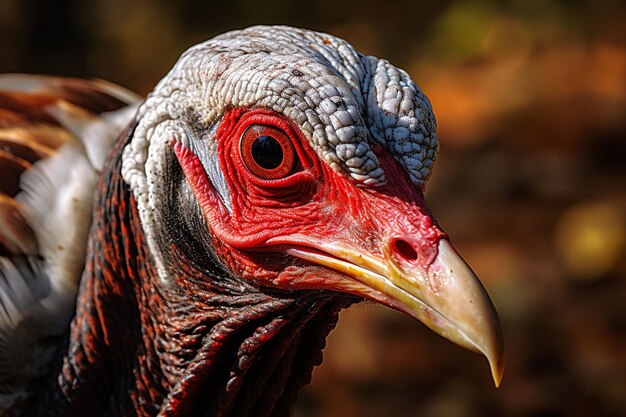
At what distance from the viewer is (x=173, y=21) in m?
10.5

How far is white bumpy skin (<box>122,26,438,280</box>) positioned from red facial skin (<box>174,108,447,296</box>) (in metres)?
0.03

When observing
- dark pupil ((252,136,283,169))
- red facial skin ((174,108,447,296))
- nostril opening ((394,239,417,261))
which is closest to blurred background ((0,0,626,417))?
red facial skin ((174,108,447,296))

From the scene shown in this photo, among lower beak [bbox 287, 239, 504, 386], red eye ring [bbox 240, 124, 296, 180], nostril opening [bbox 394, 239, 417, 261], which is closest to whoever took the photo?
lower beak [bbox 287, 239, 504, 386]

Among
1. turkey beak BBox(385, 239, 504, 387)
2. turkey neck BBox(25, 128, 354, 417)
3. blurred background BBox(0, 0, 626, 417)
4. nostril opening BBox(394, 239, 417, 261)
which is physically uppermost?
nostril opening BBox(394, 239, 417, 261)

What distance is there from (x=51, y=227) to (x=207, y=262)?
697mm

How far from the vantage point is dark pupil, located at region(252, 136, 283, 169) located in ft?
8.66

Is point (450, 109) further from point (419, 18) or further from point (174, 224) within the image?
point (174, 224)

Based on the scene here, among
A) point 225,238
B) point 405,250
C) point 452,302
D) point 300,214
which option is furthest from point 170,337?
point 452,302

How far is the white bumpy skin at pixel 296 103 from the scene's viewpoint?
2.54 metres

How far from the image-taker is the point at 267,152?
8.76ft

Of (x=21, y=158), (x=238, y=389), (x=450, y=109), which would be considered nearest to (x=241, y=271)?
(x=238, y=389)

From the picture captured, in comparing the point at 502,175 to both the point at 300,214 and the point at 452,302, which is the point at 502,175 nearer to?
the point at 300,214

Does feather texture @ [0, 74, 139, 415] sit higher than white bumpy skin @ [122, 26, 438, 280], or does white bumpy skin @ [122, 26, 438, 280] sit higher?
white bumpy skin @ [122, 26, 438, 280]

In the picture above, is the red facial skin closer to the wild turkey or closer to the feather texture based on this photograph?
the wild turkey
